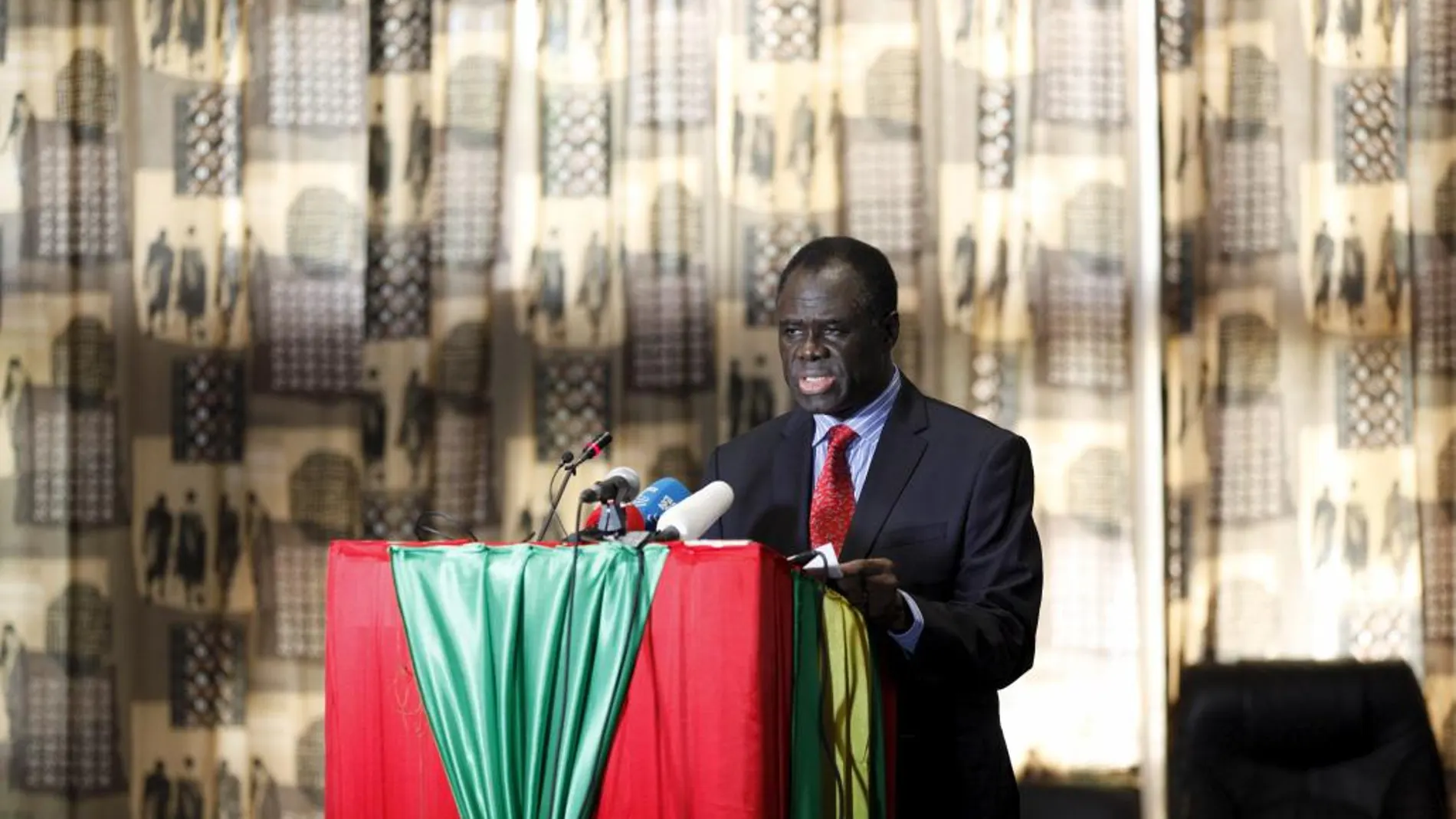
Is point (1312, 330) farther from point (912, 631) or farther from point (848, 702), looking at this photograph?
point (848, 702)

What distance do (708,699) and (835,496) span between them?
69 centimetres

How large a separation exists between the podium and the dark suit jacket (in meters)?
0.38

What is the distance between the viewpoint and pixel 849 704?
7.03 ft

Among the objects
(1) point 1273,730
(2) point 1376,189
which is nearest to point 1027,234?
(2) point 1376,189

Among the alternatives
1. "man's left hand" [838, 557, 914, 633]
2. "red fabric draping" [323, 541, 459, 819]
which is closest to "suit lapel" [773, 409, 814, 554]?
"man's left hand" [838, 557, 914, 633]

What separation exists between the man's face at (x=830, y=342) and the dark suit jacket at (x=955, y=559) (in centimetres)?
8

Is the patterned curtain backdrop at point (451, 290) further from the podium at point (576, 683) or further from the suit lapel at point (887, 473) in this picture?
the podium at point (576, 683)

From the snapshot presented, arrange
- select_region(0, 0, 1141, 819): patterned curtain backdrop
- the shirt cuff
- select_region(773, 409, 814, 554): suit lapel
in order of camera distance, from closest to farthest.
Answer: the shirt cuff
select_region(773, 409, 814, 554): suit lapel
select_region(0, 0, 1141, 819): patterned curtain backdrop

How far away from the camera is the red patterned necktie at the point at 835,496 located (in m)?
2.50

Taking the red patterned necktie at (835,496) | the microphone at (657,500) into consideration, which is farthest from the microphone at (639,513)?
the red patterned necktie at (835,496)

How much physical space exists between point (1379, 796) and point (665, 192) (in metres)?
1.94

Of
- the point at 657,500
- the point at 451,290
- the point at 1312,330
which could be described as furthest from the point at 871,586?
the point at 1312,330

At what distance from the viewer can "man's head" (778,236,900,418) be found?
2.53m

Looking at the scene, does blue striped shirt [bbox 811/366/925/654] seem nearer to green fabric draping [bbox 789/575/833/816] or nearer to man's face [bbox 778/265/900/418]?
man's face [bbox 778/265/900/418]
